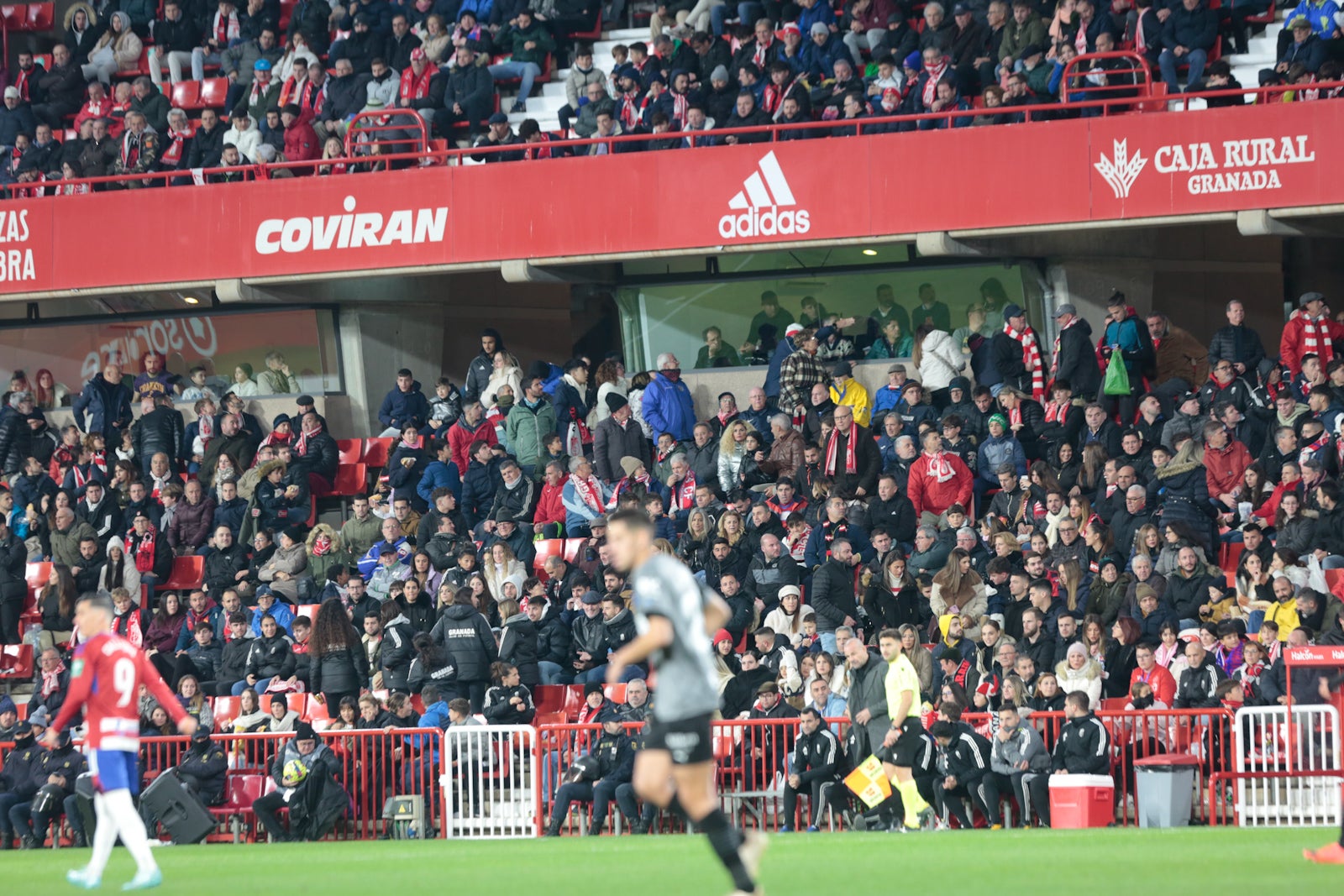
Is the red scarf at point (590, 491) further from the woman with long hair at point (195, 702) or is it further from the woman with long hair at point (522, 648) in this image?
the woman with long hair at point (195, 702)

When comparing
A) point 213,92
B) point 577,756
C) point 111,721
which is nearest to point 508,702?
point 577,756

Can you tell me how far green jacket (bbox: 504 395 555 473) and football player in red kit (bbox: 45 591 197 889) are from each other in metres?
11.0

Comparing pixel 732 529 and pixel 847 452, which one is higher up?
pixel 847 452

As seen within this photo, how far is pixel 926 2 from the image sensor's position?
23172mm

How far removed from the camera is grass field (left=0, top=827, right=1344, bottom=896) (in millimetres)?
9250

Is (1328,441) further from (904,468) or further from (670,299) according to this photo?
(670,299)

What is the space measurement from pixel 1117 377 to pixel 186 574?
10274mm

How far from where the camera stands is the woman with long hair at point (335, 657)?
59.1 ft

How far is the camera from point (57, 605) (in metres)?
21.0

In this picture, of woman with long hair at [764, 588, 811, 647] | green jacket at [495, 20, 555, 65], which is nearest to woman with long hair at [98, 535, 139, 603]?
woman with long hair at [764, 588, 811, 647]

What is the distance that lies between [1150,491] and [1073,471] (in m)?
0.94

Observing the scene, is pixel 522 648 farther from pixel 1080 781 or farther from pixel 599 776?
pixel 1080 781

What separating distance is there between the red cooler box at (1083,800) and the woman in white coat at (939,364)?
7332mm

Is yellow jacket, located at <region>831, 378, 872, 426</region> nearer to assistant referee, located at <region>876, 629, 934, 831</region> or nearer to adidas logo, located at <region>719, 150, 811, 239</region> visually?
adidas logo, located at <region>719, 150, 811, 239</region>
